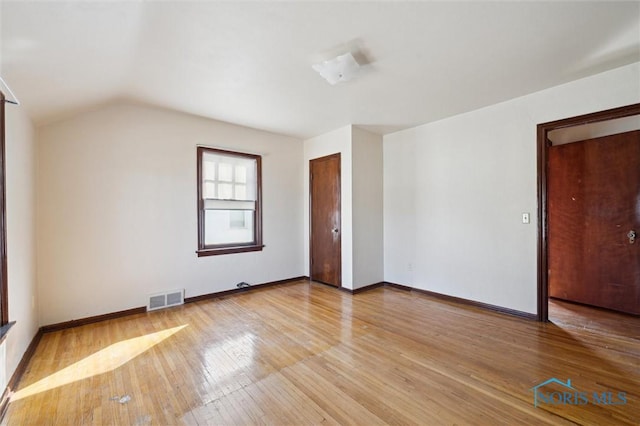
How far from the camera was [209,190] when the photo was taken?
13.4 feet

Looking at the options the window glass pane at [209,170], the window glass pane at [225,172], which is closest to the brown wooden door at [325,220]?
the window glass pane at [225,172]

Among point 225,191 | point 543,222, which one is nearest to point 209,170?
point 225,191

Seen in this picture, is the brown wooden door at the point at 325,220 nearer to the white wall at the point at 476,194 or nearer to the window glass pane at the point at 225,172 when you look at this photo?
the white wall at the point at 476,194

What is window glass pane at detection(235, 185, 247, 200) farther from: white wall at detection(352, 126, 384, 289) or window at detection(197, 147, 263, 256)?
white wall at detection(352, 126, 384, 289)

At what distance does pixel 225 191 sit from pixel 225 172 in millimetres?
298

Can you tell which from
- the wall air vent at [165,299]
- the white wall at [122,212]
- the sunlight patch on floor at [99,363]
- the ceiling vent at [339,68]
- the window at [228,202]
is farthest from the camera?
the window at [228,202]

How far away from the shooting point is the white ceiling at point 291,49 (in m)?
1.74

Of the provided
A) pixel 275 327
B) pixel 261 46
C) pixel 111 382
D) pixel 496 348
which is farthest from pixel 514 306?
pixel 111 382

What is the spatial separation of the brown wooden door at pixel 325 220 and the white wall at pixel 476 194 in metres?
0.90

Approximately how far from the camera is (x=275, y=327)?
118 inches

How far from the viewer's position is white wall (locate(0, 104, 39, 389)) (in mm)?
2035

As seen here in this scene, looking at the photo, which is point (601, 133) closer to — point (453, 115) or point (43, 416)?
point (453, 115)

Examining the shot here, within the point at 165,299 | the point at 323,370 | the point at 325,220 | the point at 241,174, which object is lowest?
the point at 323,370

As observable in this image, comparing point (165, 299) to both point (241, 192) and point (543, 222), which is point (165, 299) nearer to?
point (241, 192)
